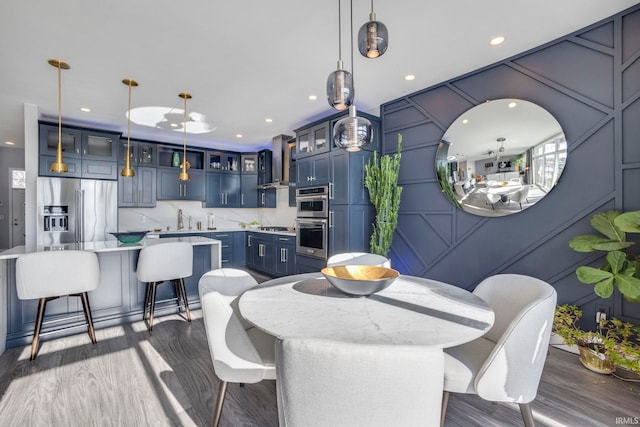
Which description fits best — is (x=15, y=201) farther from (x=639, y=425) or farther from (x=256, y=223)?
(x=639, y=425)

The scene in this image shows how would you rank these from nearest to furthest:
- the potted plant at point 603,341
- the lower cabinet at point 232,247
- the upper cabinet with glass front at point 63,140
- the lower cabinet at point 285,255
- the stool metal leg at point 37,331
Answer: the potted plant at point 603,341, the stool metal leg at point 37,331, the upper cabinet with glass front at point 63,140, the lower cabinet at point 285,255, the lower cabinet at point 232,247

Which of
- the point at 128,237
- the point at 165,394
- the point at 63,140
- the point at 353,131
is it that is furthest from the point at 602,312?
the point at 63,140

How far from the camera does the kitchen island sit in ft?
7.88

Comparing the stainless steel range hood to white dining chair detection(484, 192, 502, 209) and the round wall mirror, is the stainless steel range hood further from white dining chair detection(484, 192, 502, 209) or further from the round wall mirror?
white dining chair detection(484, 192, 502, 209)

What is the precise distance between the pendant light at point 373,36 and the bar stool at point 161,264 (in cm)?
247

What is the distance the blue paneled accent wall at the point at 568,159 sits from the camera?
6.86 ft

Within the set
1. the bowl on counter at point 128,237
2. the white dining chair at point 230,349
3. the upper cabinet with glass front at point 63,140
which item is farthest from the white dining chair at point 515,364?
the upper cabinet with glass front at point 63,140

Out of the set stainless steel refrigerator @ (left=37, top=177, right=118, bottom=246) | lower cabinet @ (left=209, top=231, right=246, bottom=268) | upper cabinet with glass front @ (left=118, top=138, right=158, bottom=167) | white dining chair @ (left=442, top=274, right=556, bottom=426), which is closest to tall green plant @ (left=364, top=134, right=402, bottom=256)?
white dining chair @ (left=442, top=274, right=556, bottom=426)

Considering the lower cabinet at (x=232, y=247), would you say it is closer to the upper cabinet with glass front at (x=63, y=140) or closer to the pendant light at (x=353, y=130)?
the upper cabinet with glass front at (x=63, y=140)

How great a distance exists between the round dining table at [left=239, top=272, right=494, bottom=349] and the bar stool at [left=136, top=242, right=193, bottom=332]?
1.57 metres

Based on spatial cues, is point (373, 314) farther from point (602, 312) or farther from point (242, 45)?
point (242, 45)

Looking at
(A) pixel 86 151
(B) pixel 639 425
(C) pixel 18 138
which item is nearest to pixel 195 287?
(A) pixel 86 151

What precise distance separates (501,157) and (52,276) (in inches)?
159

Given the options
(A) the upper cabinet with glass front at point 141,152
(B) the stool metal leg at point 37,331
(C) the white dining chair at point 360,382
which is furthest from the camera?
(A) the upper cabinet with glass front at point 141,152
